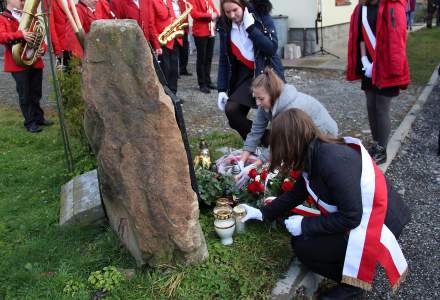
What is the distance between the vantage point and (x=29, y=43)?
5449 millimetres

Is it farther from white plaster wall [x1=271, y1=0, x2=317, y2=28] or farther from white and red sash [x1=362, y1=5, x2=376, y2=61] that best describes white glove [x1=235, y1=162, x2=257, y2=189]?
white plaster wall [x1=271, y1=0, x2=317, y2=28]

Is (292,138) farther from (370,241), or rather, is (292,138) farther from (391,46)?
(391,46)

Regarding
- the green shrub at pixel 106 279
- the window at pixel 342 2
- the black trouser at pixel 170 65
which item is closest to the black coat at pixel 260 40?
the green shrub at pixel 106 279

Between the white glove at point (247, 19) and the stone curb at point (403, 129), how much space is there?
184 cm

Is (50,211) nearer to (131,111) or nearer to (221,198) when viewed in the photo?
(221,198)

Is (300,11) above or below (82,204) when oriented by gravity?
above

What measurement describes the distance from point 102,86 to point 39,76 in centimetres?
416

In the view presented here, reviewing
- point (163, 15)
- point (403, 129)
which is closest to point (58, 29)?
point (163, 15)

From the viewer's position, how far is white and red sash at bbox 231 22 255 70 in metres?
3.86

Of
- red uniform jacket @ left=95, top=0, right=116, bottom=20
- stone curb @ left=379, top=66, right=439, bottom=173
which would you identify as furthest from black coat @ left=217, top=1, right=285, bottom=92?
red uniform jacket @ left=95, top=0, right=116, bottom=20

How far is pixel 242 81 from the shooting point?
4.07m

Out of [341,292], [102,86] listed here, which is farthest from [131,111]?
[341,292]

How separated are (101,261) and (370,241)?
1.63 m

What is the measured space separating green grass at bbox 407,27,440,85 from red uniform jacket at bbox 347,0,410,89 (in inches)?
160
